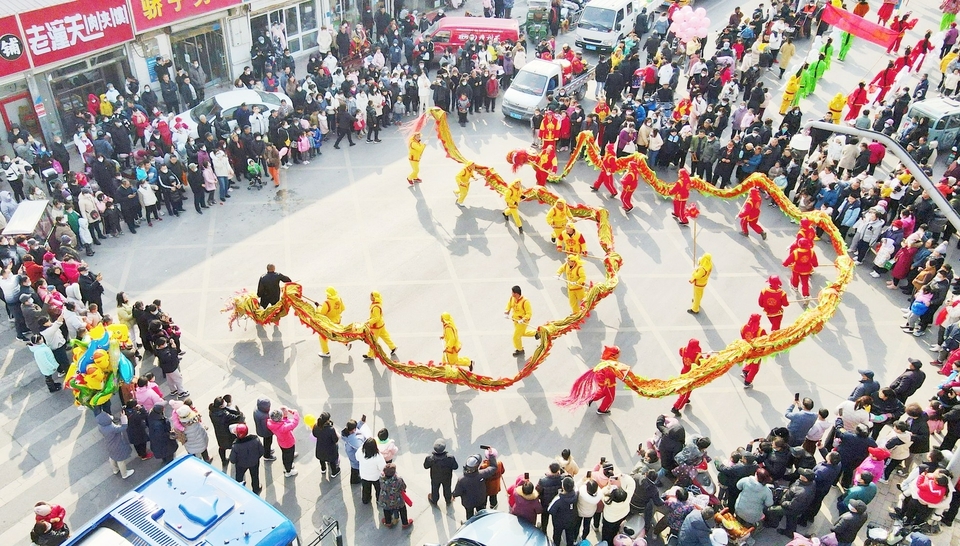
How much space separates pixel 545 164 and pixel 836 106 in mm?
8708

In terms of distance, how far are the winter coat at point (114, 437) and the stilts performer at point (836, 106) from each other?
61.9ft

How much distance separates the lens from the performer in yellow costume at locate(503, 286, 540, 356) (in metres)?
13.0

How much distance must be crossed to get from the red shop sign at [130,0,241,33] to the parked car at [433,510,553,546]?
55.1 feet

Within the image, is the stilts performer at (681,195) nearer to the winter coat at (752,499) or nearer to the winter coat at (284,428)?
the winter coat at (752,499)

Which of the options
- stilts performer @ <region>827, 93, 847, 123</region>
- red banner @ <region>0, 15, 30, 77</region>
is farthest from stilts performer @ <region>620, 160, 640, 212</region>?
red banner @ <region>0, 15, 30, 77</region>

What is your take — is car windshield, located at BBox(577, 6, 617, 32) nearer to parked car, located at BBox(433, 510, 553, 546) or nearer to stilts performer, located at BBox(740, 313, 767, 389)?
stilts performer, located at BBox(740, 313, 767, 389)

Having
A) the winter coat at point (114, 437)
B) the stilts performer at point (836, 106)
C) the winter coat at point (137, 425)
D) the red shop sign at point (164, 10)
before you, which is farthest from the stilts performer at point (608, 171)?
the red shop sign at point (164, 10)

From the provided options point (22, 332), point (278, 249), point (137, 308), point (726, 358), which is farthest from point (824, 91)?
point (22, 332)

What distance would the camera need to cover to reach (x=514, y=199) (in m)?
16.7

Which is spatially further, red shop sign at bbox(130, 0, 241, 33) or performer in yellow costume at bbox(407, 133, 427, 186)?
red shop sign at bbox(130, 0, 241, 33)

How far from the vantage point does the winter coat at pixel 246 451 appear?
10.1 m

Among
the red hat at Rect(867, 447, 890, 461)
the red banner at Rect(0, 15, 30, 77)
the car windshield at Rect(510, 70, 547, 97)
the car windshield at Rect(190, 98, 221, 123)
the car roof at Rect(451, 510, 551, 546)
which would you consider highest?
the red banner at Rect(0, 15, 30, 77)

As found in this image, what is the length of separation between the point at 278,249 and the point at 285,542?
28.5ft

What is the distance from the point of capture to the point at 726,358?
39.9ft
